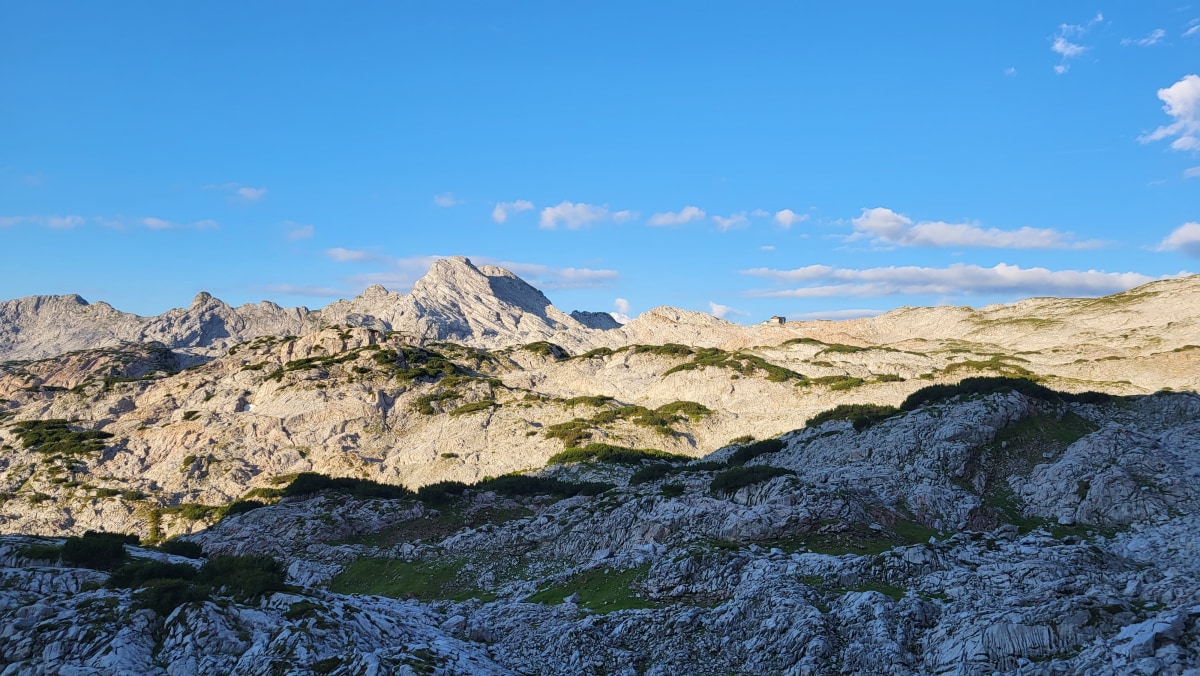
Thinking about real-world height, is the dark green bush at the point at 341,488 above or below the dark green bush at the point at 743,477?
below

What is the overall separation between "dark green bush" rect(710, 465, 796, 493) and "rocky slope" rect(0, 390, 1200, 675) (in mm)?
309

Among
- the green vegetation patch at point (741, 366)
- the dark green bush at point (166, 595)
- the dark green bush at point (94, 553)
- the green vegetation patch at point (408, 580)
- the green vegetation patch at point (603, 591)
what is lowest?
the green vegetation patch at point (408, 580)

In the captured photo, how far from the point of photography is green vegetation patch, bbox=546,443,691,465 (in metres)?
63.7

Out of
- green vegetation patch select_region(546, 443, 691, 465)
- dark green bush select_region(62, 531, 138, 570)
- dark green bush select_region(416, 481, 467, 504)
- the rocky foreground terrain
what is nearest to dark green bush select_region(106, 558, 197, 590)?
the rocky foreground terrain

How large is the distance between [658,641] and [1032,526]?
21.4 meters

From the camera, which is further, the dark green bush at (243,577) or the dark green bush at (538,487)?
the dark green bush at (538,487)

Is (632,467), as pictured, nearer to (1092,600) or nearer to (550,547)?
(550,547)

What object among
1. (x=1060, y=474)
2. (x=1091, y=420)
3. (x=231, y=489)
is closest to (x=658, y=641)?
(x=1060, y=474)

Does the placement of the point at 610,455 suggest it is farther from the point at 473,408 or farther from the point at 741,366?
the point at 741,366

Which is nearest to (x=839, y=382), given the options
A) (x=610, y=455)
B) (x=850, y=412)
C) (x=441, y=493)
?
(x=850, y=412)

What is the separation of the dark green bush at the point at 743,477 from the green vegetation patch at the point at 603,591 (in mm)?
10683

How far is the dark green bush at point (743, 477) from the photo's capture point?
36625 mm

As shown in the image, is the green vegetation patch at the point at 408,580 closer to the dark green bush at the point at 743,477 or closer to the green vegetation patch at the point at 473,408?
the dark green bush at the point at 743,477

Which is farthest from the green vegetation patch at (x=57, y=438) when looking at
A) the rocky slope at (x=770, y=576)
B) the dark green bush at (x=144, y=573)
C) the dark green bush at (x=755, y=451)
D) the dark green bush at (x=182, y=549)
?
the dark green bush at (x=755, y=451)
